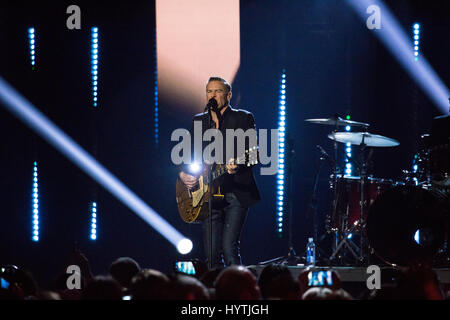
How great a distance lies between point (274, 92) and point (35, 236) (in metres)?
3.34

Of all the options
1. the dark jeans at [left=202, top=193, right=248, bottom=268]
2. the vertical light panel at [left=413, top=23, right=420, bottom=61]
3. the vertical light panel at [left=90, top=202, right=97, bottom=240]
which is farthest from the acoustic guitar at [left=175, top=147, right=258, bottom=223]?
the vertical light panel at [left=413, top=23, right=420, bottom=61]

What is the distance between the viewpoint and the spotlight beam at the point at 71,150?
276 inches

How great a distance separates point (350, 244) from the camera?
6.41m

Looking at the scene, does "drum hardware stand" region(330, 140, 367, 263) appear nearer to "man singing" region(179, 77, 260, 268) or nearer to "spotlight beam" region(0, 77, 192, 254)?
"man singing" region(179, 77, 260, 268)

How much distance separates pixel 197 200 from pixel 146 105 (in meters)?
2.24

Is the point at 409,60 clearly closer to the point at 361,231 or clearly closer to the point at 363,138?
the point at 363,138

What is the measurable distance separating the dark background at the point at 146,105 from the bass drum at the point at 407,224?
1322 millimetres

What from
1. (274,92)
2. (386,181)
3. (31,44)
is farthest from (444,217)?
(31,44)

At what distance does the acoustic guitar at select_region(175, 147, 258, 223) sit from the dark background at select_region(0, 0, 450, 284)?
5.27 ft

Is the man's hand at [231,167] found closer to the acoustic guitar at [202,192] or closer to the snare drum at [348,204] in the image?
the acoustic guitar at [202,192]

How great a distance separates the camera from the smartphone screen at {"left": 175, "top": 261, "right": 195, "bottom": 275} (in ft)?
9.38

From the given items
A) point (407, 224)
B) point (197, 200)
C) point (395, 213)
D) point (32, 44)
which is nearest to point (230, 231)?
point (197, 200)

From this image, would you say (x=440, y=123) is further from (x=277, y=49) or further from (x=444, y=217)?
(x=277, y=49)

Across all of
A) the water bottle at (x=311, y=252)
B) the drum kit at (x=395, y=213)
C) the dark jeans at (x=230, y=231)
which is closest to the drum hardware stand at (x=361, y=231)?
the drum kit at (x=395, y=213)
